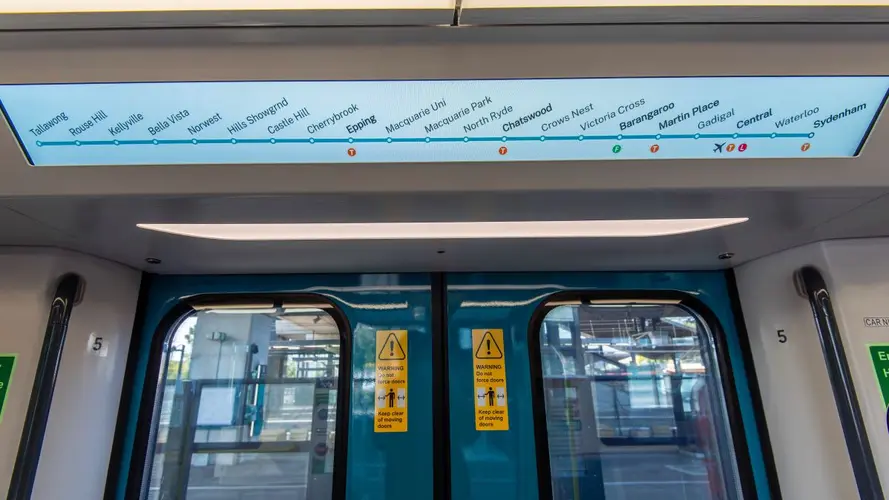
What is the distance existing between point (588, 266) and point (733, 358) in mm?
763

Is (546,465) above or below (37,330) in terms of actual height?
below

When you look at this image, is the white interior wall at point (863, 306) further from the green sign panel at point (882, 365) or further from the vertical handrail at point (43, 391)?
the vertical handrail at point (43, 391)

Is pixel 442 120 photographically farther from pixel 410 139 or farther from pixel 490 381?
pixel 490 381

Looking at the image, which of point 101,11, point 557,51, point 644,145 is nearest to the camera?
point 101,11

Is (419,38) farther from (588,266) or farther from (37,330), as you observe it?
(37,330)

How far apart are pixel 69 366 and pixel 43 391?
0.21 meters

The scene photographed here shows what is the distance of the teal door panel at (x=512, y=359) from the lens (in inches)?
84.8

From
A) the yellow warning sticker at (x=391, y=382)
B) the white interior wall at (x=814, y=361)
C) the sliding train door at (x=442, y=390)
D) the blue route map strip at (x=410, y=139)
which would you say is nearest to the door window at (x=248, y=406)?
the sliding train door at (x=442, y=390)

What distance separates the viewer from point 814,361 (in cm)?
205

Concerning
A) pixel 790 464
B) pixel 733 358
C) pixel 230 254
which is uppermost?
pixel 230 254

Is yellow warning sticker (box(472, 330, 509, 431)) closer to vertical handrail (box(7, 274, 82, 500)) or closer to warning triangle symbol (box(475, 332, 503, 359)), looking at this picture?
warning triangle symbol (box(475, 332, 503, 359))

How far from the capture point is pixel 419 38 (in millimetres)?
1264

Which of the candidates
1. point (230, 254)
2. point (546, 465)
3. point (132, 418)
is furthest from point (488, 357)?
point (132, 418)

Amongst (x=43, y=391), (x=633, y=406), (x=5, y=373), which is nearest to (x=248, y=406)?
(x=43, y=391)
